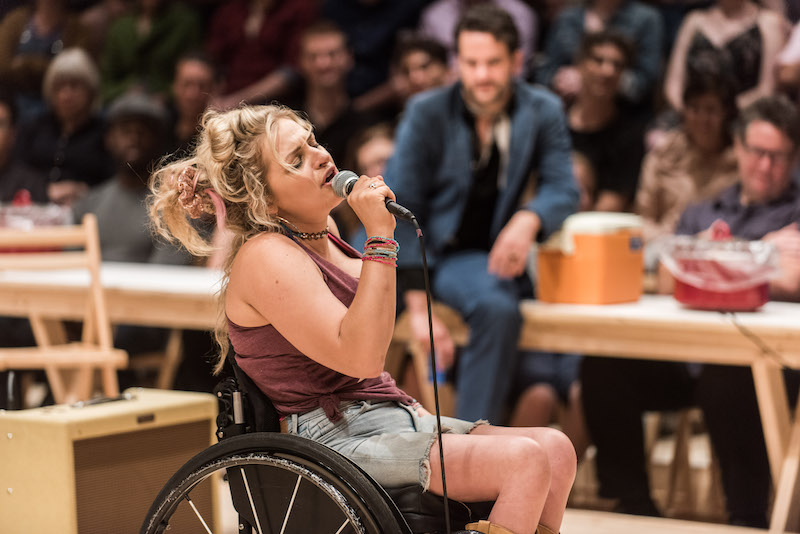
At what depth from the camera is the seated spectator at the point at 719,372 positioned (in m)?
3.63

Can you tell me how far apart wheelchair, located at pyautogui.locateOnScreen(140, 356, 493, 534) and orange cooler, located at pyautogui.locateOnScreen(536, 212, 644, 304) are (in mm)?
1644

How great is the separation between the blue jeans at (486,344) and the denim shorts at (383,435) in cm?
127

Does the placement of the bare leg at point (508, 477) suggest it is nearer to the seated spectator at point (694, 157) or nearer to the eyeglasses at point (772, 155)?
the eyeglasses at point (772, 155)

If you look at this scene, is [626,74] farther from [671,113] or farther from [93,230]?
[93,230]

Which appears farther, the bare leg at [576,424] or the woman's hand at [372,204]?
the bare leg at [576,424]

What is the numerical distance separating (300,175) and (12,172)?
4272 millimetres

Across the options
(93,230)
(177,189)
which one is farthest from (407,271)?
(177,189)

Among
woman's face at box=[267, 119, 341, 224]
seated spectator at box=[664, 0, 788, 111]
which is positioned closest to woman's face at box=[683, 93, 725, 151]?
seated spectator at box=[664, 0, 788, 111]

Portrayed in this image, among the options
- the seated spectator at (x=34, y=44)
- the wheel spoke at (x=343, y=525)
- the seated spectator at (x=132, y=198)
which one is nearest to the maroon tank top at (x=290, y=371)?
the wheel spoke at (x=343, y=525)

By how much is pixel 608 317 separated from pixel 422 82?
74.6 inches

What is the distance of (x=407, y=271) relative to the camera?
3.67 m

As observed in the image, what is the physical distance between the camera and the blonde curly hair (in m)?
2.14

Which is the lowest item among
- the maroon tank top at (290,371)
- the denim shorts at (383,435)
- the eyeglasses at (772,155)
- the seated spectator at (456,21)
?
the denim shorts at (383,435)

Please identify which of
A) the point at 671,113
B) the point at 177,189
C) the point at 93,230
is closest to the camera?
the point at 177,189
